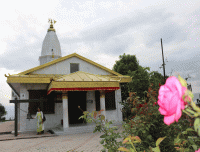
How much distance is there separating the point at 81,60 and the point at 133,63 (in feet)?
50.8

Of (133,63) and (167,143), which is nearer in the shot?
(167,143)

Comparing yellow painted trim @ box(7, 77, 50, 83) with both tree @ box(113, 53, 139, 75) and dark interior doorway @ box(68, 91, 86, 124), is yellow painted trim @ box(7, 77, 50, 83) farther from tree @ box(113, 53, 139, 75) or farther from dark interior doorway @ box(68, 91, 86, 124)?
tree @ box(113, 53, 139, 75)

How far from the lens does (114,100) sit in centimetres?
1603

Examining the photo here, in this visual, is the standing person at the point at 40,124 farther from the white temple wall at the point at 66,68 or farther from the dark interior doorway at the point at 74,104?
the white temple wall at the point at 66,68

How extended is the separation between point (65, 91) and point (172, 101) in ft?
39.2

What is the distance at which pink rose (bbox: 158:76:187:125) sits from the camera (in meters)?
0.75

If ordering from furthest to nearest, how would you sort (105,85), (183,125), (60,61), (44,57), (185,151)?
(44,57), (60,61), (105,85), (183,125), (185,151)

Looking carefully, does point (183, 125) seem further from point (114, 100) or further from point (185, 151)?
point (114, 100)

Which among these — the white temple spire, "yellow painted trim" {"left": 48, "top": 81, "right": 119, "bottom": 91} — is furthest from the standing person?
the white temple spire

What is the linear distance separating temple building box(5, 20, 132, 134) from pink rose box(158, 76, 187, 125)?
10951mm

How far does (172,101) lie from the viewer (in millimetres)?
756

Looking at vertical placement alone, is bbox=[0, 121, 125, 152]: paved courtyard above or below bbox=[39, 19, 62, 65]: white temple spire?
below

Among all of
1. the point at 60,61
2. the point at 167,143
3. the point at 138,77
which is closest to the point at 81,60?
the point at 60,61

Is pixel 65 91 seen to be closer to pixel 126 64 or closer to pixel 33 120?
pixel 33 120
